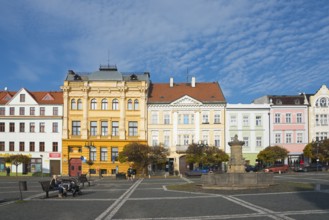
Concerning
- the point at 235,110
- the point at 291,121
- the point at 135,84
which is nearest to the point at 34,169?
the point at 135,84

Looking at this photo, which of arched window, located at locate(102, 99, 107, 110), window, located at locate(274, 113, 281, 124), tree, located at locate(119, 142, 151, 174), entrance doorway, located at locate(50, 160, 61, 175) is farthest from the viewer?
window, located at locate(274, 113, 281, 124)

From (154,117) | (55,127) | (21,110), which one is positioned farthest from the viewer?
(154,117)

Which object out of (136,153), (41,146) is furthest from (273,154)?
(41,146)

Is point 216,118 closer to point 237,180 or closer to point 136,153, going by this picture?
point 136,153

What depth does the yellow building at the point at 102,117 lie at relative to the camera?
58500mm

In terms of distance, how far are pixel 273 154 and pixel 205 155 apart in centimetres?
896

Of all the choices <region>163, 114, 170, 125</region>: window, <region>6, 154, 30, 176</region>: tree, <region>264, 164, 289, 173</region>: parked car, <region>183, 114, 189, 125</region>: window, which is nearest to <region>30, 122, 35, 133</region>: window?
<region>6, 154, 30, 176</region>: tree

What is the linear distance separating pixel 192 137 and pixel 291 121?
14.1 meters

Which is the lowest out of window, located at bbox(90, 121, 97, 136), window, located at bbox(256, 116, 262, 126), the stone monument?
the stone monument

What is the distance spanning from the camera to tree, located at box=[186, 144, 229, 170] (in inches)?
2042

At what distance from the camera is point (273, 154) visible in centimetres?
5422

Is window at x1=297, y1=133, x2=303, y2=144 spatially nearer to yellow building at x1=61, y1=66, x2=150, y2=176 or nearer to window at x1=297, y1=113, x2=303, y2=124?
window at x1=297, y1=113, x2=303, y2=124

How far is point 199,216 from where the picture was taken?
14508 mm

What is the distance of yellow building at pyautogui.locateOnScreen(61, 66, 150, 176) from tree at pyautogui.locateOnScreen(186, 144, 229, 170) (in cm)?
866
